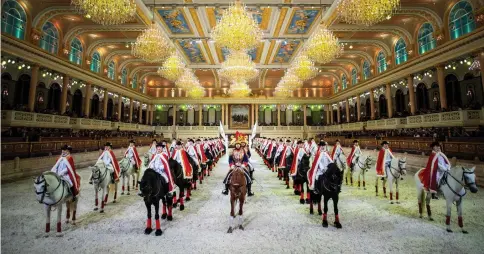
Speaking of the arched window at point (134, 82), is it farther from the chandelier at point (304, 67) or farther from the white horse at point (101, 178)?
the white horse at point (101, 178)

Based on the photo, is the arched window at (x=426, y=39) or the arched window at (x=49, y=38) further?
the arched window at (x=426, y=39)

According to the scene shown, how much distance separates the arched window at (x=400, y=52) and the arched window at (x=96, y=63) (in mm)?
25677

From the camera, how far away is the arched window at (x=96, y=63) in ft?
67.5

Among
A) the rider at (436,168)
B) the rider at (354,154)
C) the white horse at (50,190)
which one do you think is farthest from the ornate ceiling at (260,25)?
the white horse at (50,190)

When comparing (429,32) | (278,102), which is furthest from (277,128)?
(429,32)

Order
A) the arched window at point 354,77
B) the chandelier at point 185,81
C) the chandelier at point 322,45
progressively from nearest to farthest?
the chandelier at point 322,45 < the chandelier at point 185,81 < the arched window at point 354,77

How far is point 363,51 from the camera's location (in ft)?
71.7

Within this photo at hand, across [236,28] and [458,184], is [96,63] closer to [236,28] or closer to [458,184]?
[236,28]

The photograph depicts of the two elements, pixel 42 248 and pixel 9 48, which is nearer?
pixel 42 248

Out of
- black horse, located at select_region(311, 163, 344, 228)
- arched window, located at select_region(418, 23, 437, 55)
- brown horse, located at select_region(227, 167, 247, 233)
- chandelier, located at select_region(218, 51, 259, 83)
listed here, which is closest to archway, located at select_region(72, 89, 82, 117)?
chandelier, located at select_region(218, 51, 259, 83)

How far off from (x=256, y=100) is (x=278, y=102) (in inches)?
124

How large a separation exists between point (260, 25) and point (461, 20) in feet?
38.4

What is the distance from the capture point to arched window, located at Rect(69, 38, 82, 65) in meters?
17.8

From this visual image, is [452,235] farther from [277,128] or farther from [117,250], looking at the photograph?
[277,128]
